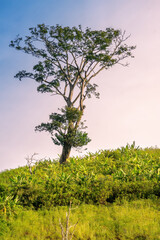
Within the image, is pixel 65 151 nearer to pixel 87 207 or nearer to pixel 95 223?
pixel 87 207

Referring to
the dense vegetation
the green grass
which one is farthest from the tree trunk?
the green grass

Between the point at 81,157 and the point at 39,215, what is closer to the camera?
the point at 39,215

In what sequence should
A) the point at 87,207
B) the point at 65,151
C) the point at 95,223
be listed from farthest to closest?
1. the point at 65,151
2. the point at 87,207
3. the point at 95,223

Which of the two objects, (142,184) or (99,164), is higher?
(99,164)

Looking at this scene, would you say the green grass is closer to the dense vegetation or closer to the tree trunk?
the dense vegetation

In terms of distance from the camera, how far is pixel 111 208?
1000 centimetres

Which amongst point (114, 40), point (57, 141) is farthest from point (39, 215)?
point (114, 40)

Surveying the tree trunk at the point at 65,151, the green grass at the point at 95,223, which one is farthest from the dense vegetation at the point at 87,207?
the tree trunk at the point at 65,151

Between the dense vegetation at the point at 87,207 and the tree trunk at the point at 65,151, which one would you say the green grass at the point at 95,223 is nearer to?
the dense vegetation at the point at 87,207

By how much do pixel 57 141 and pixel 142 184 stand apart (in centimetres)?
996

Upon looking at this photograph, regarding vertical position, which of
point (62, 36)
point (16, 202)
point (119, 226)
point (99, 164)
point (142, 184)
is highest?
point (62, 36)

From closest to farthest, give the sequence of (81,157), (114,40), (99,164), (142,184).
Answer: (142,184) → (99,164) → (81,157) → (114,40)

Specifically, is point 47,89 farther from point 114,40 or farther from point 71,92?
point 114,40

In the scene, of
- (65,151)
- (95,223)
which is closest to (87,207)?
(95,223)
